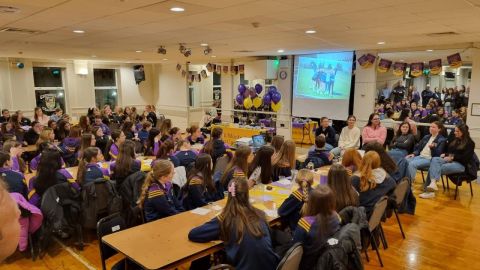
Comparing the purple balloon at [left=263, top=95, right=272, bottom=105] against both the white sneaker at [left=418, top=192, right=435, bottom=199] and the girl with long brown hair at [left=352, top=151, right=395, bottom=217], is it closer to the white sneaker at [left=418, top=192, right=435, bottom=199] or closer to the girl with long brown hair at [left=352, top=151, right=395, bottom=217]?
the white sneaker at [left=418, top=192, right=435, bottom=199]

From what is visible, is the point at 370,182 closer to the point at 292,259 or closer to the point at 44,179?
the point at 292,259

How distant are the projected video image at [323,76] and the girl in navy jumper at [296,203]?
22.1 feet

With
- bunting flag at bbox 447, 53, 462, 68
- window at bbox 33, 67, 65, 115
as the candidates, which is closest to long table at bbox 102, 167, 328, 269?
bunting flag at bbox 447, 53, 462, 68

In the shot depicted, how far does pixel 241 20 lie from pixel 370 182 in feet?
7.76

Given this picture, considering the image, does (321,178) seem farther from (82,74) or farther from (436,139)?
(82,74)

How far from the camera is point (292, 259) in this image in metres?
2.33

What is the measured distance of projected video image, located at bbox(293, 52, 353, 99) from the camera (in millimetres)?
9367

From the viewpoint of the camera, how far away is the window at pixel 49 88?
12.5 meters

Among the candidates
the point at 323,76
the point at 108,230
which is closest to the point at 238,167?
the point at 108,230

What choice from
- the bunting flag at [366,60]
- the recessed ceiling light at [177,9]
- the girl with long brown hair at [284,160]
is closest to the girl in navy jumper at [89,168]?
the recessed ceiling light at [177,9]

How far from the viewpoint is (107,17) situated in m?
4.23

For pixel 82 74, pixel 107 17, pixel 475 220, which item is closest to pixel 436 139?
pixel 475 220

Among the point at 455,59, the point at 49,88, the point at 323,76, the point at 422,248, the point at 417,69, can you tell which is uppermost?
the point at 455,59

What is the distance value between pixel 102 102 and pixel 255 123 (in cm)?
697
